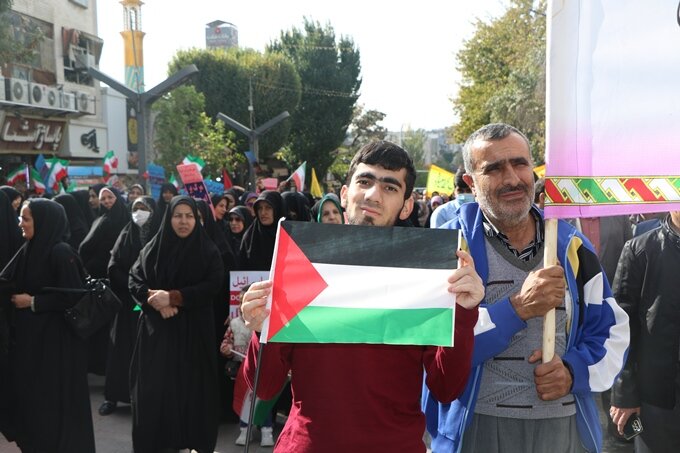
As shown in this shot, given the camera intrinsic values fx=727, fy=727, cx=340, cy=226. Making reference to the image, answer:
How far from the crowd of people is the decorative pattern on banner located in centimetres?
16

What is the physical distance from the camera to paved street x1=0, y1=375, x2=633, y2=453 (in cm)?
554

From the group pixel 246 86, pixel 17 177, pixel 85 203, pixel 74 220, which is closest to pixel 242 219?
pixel 74 220

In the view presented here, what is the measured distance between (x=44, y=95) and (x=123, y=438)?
25956 millimetres

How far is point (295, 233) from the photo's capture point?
2133mm

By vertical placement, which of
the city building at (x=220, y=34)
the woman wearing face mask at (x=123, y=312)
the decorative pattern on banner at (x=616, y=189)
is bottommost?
the woman wearing face mask at (x=123, y=312)

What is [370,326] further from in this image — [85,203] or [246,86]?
[246,86]

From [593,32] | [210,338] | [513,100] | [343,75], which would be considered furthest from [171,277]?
[343,75]

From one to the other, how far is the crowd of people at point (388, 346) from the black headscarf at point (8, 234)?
11 mm

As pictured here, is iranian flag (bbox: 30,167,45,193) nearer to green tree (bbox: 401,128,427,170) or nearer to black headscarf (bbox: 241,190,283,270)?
black headscarf (bbox: 241,190,283,270)

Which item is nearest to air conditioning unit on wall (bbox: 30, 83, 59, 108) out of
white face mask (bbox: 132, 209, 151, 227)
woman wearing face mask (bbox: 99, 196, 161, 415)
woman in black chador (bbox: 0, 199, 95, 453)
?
white face mask (bbox: 132, 209, 151, 227)

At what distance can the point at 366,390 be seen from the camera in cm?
209

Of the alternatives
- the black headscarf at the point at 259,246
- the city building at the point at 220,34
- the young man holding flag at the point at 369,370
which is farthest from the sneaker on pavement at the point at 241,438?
the city building at the point at 220,34

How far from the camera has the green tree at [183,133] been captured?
32.3m

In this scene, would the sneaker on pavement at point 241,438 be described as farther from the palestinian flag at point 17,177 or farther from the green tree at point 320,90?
the green tree at point 320,90
